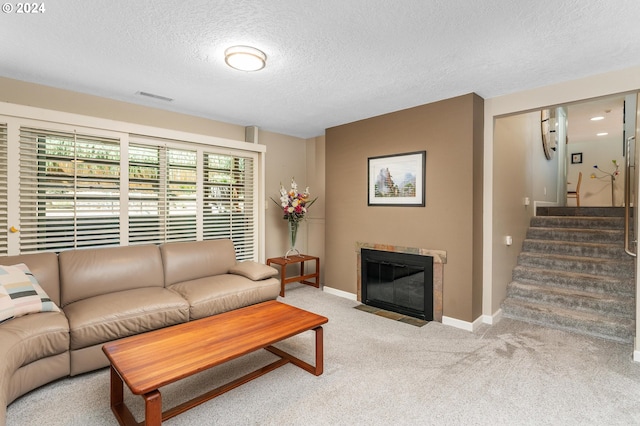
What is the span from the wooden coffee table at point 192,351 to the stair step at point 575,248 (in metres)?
3.55

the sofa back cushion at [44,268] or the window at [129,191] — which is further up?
the window at [129,191]

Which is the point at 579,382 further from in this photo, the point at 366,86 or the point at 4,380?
the point at 4,380

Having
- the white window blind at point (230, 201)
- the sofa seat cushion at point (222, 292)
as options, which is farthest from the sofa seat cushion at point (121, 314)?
the white window blind at point (230, 201)

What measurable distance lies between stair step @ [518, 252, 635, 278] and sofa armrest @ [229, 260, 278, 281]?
11.0 ft

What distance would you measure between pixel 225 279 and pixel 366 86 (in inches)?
98.0

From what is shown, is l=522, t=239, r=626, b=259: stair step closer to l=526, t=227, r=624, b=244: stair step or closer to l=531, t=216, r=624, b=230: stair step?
l=526, t=227, r=624, b=244: stair step

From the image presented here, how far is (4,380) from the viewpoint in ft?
5.50

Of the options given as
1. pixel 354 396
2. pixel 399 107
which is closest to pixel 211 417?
pixel 354 396

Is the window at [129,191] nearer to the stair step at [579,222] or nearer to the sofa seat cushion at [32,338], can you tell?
the sofa seat cushion at [32,338]

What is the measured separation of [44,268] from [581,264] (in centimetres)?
565

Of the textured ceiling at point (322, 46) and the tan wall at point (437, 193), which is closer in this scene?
the textured ceiling at point (322, 46)

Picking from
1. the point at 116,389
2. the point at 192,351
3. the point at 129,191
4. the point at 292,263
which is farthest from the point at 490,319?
the point at 129,191

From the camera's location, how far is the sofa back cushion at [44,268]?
263 centimetres

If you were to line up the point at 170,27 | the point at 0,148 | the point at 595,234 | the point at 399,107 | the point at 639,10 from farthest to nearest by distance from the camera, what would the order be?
the point at 595,234 < the point at 399,107 < the point at 0,148 < the point at 170,27 < the point at 639,10
